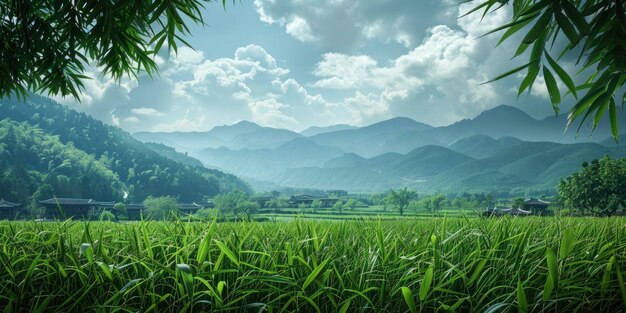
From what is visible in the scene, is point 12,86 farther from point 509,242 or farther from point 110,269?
point 509,242

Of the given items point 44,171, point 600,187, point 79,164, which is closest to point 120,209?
point 79,164

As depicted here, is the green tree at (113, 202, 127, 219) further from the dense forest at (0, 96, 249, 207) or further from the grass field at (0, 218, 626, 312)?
the grass field at (0, 218, 626, 312)

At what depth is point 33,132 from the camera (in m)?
118

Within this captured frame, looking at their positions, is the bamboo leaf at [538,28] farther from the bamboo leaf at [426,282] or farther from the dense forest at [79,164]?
the dense forest at [79,164]

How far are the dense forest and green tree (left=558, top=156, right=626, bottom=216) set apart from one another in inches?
3561

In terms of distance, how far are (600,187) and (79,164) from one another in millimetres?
114205

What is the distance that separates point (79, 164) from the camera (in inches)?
4176

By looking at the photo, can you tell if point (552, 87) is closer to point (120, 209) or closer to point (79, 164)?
point (120, 209)

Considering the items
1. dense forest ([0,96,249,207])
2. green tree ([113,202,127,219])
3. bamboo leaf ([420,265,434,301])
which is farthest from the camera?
dense forest ([0,96,249,207])

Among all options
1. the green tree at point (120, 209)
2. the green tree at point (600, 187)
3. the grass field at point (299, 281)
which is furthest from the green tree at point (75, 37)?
the green tree at point (120, 209)

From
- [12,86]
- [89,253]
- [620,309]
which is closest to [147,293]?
[89,253]

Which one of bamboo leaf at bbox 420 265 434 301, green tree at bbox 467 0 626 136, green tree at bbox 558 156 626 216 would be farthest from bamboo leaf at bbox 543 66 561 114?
green tree at bbox 558 156 626 216

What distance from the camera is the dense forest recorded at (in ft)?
304

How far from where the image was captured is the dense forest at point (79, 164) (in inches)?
3649
